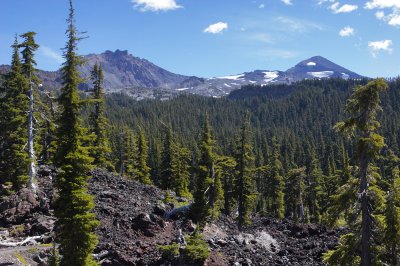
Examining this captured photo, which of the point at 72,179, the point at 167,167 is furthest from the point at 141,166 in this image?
the point at 72,179

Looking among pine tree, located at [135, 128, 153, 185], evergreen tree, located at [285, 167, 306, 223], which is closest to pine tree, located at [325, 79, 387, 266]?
evergreen tree, located at [285, 167, 306, 223]

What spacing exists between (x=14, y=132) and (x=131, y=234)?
1462cm

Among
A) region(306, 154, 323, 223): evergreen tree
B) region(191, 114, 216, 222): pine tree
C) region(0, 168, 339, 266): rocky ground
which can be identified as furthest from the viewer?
region(306, 154, 323, 223): evergreen tree

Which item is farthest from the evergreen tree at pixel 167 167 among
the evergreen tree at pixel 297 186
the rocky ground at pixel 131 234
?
the evergreen tree at pixel 297 186

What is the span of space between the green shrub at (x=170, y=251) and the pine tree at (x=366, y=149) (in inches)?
646

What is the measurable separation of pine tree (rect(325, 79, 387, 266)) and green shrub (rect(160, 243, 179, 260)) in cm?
1641

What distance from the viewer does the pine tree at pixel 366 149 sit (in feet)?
48.7

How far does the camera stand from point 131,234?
110ft

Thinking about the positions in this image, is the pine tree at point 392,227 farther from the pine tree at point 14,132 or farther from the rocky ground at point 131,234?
the pine tree at point 14,132

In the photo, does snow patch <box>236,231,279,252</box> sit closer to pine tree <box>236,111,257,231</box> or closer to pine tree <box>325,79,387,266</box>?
pine tree <box>236,111,257,231</box>

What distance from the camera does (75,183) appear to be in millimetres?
21828

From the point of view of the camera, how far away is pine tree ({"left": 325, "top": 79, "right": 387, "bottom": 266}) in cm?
1484

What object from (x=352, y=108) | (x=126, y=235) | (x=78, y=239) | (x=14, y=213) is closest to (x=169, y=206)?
(x=126, y=235)

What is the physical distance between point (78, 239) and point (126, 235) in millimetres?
11954
